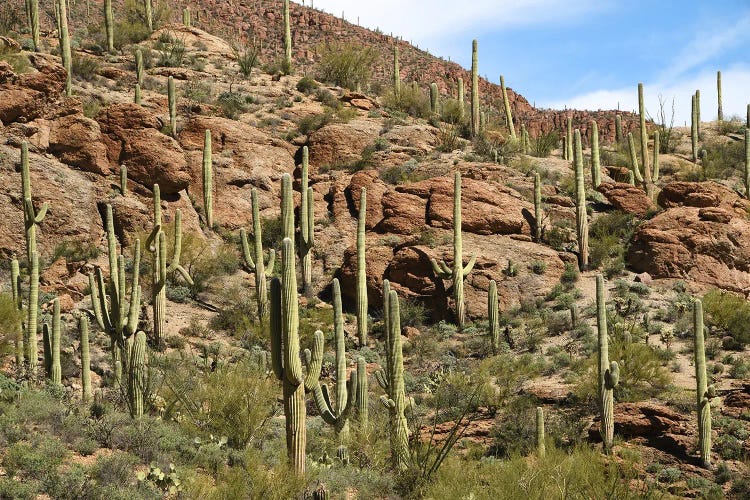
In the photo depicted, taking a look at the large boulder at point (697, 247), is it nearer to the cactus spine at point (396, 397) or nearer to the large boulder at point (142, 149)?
the large boulder at point (142, 149)

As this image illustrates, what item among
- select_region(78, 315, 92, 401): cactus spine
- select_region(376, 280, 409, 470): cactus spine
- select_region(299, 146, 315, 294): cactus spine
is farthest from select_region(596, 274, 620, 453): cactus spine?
select_region(78, 315, 92, 401): cactus spine

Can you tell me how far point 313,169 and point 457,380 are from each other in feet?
50.1

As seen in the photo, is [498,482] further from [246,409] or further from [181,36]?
[181,36]

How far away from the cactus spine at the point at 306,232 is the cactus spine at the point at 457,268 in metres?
3.96

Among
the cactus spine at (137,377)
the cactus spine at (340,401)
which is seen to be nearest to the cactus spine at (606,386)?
the cactus spine at (340,401)

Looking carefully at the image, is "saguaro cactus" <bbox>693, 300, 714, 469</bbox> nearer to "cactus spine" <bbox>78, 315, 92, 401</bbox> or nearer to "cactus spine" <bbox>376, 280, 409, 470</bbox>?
"cactus spine" <bbox>376, 280, 409, 470</bbox>

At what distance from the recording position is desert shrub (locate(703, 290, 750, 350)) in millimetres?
22562

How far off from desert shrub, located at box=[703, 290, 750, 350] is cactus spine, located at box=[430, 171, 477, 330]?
713 cm

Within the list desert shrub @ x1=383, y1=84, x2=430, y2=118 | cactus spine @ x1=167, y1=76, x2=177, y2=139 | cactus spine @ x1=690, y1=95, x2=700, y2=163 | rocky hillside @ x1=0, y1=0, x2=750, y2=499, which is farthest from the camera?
desert shrub @ x1=383, y1=84, x2=430, y2=118

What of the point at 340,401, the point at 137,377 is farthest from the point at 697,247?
the point at 137,377

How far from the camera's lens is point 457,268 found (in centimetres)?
2561

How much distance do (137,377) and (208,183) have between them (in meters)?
14.3

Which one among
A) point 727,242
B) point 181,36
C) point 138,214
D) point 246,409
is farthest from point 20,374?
point 181,36

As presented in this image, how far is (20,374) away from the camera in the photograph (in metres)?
16.1
